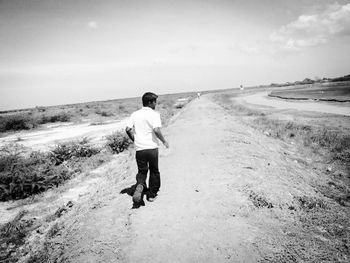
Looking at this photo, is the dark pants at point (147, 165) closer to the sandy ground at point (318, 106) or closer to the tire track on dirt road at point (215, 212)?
the tire track on dirt road at point (215, 212)

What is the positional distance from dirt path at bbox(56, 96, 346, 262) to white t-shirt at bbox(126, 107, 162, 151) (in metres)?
1.27

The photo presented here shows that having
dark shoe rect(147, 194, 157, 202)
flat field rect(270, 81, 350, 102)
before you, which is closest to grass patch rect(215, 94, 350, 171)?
dark shoe rect(147, 194, 157, 202)

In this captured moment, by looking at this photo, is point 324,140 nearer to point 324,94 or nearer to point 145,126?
point 145,126

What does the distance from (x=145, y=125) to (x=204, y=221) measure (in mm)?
1916

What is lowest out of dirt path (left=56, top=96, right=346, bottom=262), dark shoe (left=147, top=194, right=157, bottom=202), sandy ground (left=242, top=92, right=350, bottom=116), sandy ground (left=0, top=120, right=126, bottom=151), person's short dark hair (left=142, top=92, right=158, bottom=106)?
sandy ground (left=0, top=120, right=126, bottom=151)

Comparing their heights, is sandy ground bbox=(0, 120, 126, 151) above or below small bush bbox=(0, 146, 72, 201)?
below

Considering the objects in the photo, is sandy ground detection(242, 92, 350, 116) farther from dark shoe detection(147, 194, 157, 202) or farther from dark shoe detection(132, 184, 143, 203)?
dark shoe detection(132, 184, 143, 203)

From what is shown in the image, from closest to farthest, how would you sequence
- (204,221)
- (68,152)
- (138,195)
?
(204,221) → (138,195) → (68,152)

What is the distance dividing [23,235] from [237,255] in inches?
176

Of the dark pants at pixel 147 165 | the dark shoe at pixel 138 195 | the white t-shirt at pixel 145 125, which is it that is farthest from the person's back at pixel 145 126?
the dark shoe at pixel 138 195

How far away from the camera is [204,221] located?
3.51 m

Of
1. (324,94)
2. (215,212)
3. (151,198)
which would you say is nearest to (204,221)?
(215,212)

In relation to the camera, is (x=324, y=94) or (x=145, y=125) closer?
(x=145, y=125)

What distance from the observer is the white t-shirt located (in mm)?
3707
